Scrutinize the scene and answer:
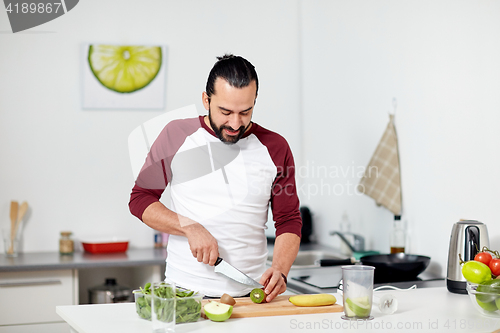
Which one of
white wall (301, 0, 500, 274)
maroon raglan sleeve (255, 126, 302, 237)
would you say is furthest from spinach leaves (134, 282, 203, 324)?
white wall (301, 0, 500, 274)

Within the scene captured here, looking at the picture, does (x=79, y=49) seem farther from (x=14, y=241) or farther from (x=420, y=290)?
(x=420, y=290)

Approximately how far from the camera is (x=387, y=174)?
2.58 metres

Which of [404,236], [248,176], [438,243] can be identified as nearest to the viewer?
[248,176]

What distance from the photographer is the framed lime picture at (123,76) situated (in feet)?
10.2

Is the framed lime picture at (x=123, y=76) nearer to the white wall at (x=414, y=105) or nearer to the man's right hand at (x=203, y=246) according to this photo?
the white wall at (x=414, y=105)

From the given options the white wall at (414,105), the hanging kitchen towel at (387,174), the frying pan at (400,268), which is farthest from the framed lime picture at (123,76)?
the frying pan at (400,268)

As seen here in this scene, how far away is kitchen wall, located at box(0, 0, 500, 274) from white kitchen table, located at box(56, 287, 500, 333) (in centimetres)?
74

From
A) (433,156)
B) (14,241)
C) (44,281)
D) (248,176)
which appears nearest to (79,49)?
(14,241)

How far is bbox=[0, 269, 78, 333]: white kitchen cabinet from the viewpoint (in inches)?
99.1

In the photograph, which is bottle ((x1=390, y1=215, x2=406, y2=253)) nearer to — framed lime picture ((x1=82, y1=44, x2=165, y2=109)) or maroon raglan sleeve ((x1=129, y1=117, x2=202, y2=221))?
maroon raglan sleeve ((x1=129, y1=117, x2=202, y2=221))

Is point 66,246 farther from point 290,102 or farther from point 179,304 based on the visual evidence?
point 179,304

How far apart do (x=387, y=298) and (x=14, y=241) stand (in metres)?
2.17

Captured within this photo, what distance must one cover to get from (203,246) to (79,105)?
6.15ft

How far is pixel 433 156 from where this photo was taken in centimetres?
228
